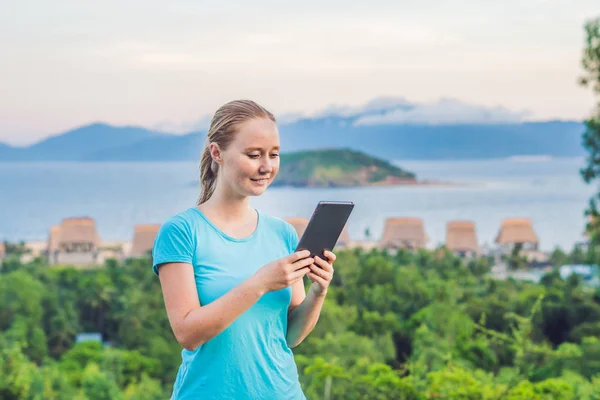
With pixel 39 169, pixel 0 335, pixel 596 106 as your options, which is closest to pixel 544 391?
pixel 596 106

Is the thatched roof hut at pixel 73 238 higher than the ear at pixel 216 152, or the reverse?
the thatched roof hut at pixel 73 238

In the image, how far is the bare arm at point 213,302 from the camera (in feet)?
4.46

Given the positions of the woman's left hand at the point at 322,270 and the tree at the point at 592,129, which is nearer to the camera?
the woman's left hand at the point at 322,270

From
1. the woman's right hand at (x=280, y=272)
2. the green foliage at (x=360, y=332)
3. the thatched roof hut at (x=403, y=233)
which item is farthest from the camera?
the thatched roof hut at (x=403, y=233)

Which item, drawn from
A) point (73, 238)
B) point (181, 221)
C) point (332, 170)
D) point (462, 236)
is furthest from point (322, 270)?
point (332, 170)

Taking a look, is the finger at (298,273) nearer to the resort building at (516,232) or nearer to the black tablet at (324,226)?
the black tablet at (324,226)

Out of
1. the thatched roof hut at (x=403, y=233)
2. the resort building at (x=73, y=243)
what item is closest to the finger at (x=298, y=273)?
the resort building at (x=73, y=243)

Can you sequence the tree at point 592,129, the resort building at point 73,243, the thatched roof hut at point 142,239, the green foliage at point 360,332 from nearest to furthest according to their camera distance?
the green foliage at point 360,332
the tree at point 592,129
the thatched roof hut at point 142,239
the resort building at point 73,243

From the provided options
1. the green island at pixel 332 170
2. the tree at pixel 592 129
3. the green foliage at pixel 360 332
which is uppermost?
the green island at pixel 332 170

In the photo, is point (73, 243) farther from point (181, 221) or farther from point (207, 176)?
point (181, 221)

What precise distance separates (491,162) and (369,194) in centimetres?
2241

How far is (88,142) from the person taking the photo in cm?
8312

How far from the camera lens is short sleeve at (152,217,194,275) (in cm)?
140

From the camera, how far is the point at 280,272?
136 centimetres
